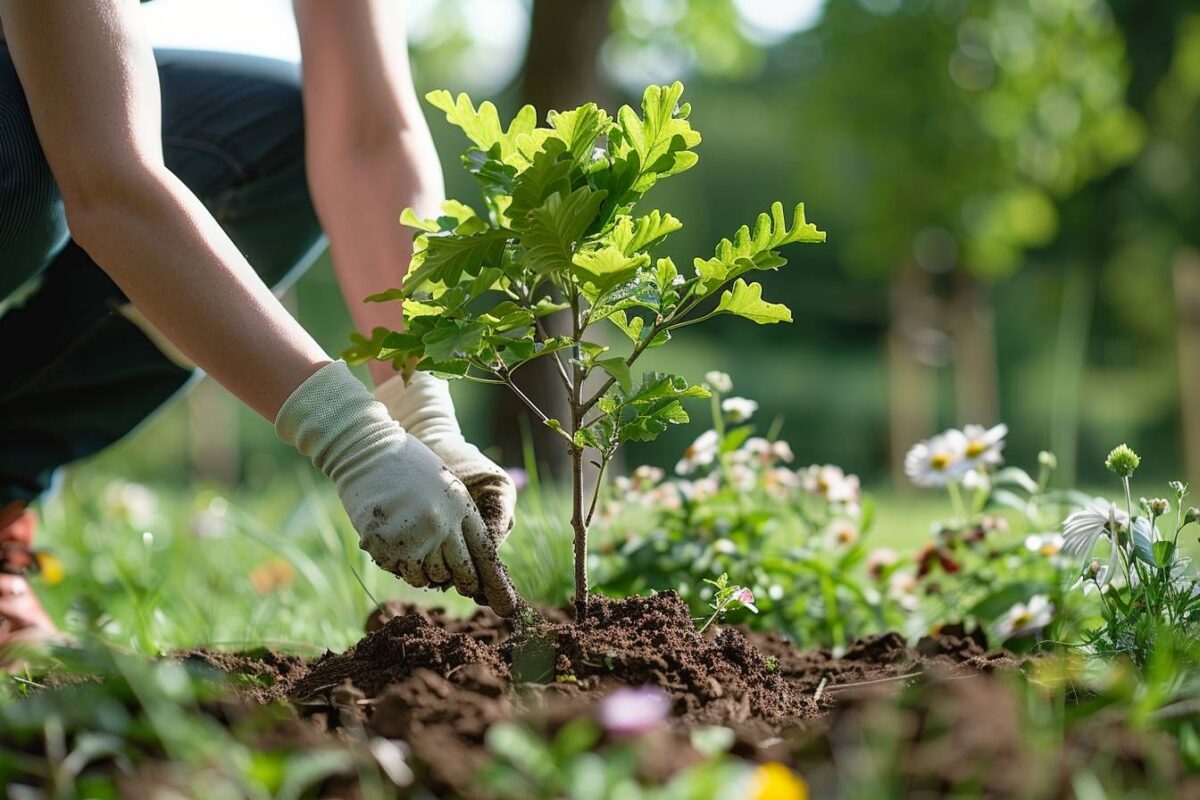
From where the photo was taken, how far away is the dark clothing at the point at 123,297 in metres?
2.21

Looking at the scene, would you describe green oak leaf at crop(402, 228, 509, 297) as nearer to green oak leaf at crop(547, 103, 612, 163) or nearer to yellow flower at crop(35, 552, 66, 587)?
green oak leaf at crop(547, 103, 612, 163)

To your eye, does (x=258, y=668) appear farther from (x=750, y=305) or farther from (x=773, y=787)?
(x=773, y=787)

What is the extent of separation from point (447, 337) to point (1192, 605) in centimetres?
90

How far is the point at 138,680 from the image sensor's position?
821mm

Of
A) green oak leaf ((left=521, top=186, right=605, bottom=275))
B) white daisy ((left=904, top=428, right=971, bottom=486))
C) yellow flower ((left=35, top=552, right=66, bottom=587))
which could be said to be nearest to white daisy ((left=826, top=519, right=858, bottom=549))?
white daisy ((left=904, top=428, right=971, bottom=486))

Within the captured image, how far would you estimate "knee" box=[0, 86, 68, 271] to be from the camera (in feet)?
5.56

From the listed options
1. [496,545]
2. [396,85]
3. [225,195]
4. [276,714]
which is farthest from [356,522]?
[225,195]

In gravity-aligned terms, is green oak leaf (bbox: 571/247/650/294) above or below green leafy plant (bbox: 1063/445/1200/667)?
above

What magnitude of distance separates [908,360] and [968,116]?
206 centimetres

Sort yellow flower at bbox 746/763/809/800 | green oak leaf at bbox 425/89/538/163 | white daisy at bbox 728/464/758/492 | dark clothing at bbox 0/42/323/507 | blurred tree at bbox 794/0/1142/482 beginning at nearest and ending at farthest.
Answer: yellow flower at bbox 746/763/809/800 → green oak leaf at bbox 425/89/538/163 → white daisy at bbox 728/464/758/492 → dark clothing at bbox 0/42/323/507 → blurred tree at bbox 794/0/1142/482

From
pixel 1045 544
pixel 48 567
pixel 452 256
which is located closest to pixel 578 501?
pixel 452 256

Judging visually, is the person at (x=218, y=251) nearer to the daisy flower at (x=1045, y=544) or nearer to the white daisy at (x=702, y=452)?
the white daisy at (x=702, y=452)

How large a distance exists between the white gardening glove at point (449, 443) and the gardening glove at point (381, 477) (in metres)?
0.14

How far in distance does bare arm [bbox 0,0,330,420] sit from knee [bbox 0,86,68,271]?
1.46ft
